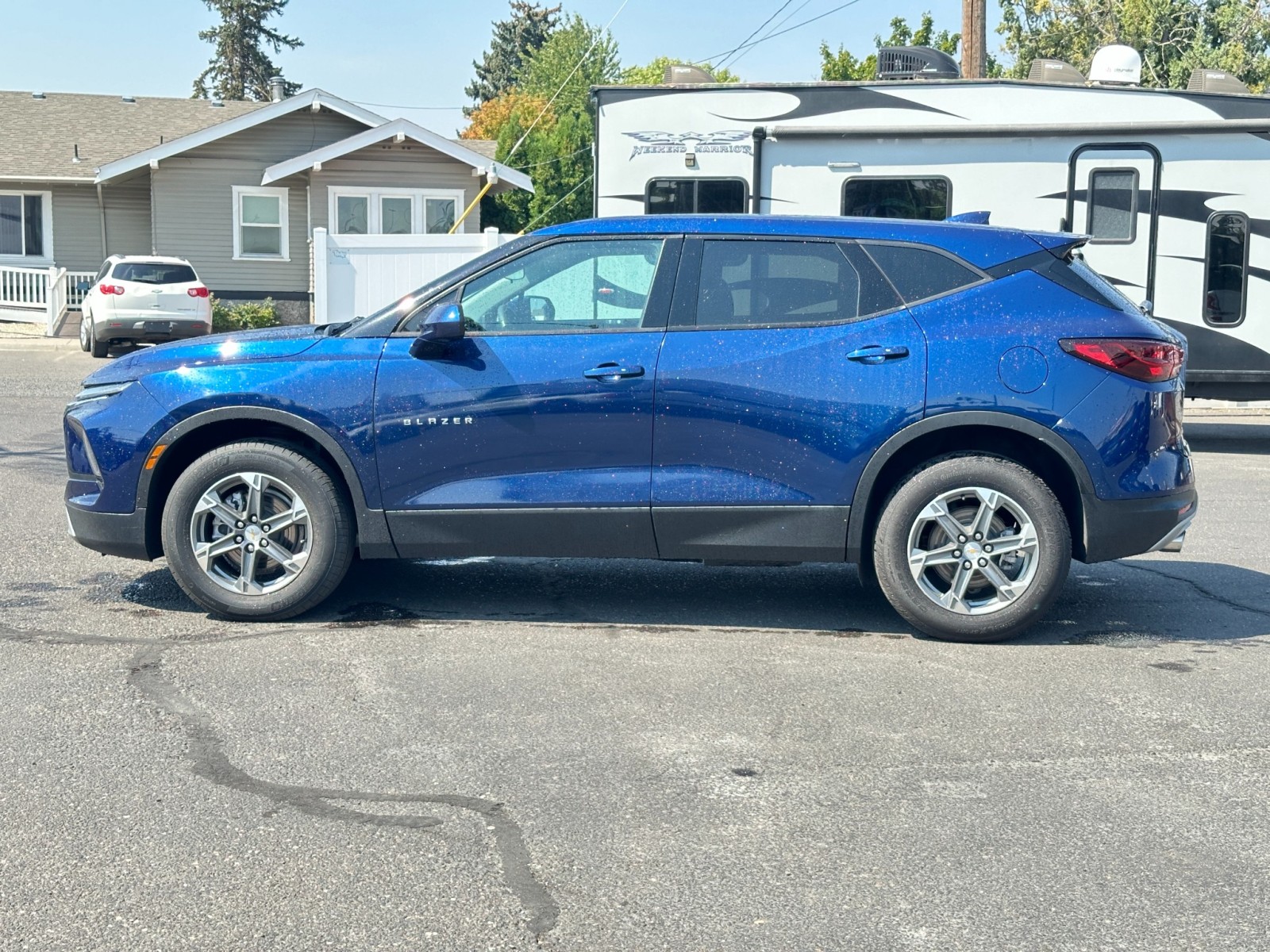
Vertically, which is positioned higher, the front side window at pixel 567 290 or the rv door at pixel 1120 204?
the rv door at pixel 1120 204

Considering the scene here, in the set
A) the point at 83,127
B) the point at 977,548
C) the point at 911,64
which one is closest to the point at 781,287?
the point at 977,548

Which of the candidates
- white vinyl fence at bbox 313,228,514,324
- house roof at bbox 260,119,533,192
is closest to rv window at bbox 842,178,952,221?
white vinyl fence at bbox 313,228,514,324

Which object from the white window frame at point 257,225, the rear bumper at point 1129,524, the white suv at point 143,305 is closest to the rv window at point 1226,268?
the rear bumper at point 1129,524

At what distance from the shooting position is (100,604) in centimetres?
658

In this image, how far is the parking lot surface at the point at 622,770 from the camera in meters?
3.50

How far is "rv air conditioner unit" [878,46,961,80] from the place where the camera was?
13594mm

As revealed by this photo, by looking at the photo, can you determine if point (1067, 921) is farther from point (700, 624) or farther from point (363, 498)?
point (363, 498)

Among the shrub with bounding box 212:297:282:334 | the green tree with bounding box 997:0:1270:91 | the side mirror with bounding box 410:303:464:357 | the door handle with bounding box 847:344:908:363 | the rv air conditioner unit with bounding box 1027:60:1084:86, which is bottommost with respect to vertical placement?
the shrub with bounding box 212:297:282:334

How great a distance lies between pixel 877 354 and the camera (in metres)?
6.05

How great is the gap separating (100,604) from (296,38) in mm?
78611

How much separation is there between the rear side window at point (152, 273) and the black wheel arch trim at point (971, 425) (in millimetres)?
19244

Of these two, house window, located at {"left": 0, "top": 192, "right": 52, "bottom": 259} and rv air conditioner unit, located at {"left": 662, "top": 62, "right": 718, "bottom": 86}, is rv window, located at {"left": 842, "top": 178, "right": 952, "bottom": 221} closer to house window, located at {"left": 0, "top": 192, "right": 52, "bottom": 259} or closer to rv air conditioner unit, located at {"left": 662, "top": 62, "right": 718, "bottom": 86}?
rv air conditioner unit, located at {"left": 662, "top": 62, "right": 718, "bottom": 86}

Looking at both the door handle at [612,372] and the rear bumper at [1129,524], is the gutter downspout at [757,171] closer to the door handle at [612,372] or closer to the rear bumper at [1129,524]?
A: the door handle at [612,372]

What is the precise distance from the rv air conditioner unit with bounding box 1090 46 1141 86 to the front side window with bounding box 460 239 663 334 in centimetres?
825
